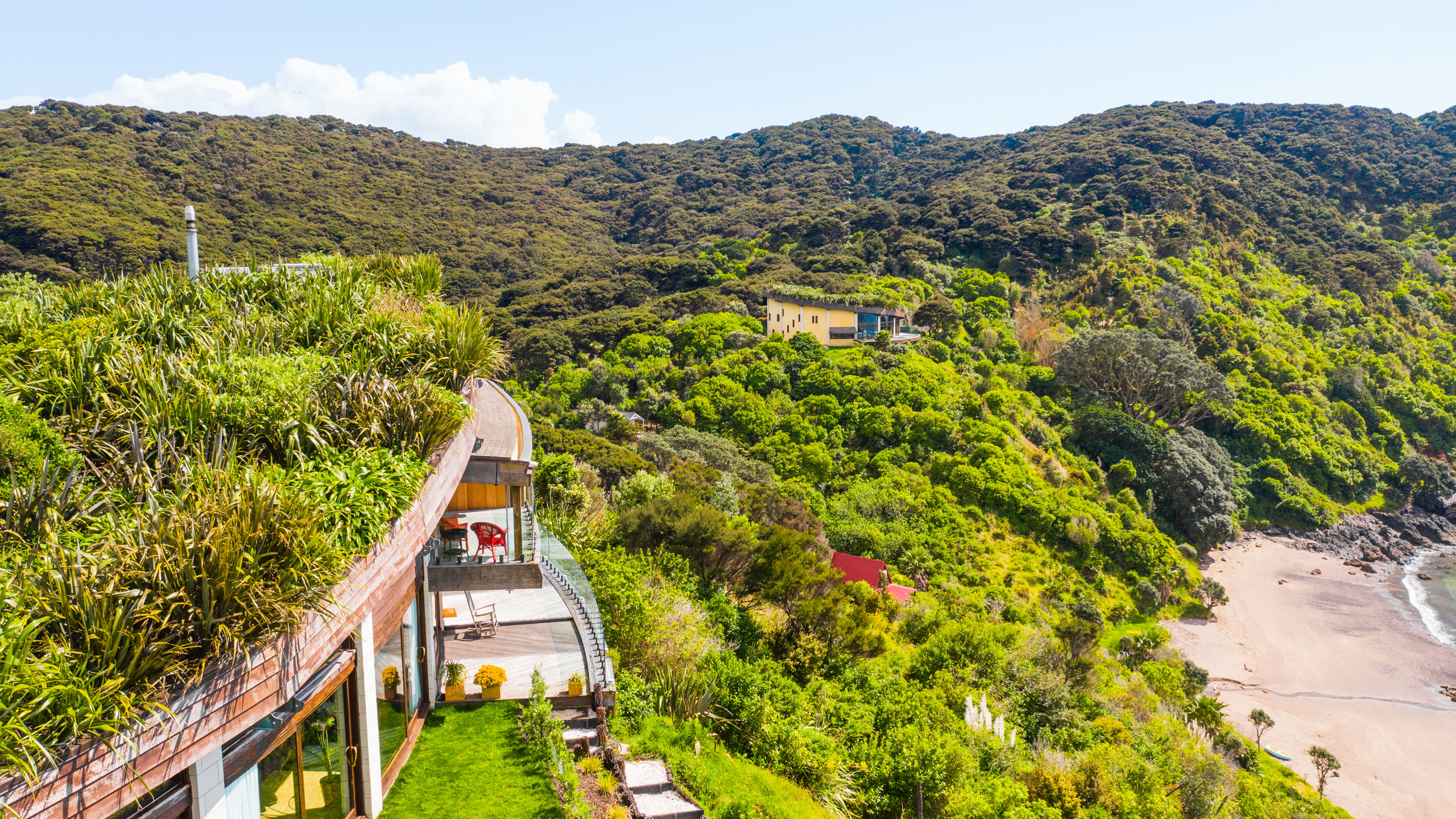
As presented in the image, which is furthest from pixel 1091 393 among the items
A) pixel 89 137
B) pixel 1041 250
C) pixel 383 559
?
pixel 89 137

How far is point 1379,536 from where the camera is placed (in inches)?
1646

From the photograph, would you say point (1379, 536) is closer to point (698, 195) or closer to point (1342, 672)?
point (1342, 672)

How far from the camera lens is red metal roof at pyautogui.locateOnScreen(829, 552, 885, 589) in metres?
26.8

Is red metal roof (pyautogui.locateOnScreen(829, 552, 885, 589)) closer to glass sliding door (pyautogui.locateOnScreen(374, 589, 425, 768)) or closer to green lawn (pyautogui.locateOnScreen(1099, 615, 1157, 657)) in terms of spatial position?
green lawn (pyautogui.locateOnScreen(1099, 615, 1157, 657))

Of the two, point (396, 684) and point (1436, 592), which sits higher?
point (396, 684)

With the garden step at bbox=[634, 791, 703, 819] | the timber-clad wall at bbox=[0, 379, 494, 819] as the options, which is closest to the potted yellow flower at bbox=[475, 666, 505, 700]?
the garden step at bbox=[634, 791, 703, 819]

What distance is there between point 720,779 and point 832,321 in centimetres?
3875

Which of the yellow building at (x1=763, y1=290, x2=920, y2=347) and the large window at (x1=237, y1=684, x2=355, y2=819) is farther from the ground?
the yellow building at (x1=763, y1=290, x2=920, y2=347)

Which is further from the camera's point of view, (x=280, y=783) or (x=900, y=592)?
(x=900, y=592)

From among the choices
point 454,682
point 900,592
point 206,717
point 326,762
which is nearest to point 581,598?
point 454,682

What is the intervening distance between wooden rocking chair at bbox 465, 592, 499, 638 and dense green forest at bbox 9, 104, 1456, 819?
226cm

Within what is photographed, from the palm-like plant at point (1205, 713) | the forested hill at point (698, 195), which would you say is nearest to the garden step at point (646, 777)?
the palm-like plant at point (1205, 713)

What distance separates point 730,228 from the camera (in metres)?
82.8

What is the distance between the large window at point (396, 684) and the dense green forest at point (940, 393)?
12.9 ft
